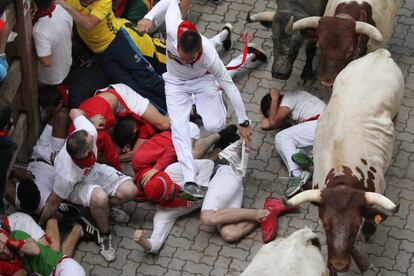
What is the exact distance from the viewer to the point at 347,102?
1064 cm

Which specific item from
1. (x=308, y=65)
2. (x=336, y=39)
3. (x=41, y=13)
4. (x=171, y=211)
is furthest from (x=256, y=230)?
(x=41, y=13)

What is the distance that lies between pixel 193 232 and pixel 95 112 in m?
1.72

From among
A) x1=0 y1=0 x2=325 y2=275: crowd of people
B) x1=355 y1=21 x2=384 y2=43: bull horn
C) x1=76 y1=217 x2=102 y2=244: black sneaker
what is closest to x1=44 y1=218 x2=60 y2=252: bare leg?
x1=0 y1=0 x2=325 y2=275: crowd of people

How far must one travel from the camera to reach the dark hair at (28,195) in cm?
1074

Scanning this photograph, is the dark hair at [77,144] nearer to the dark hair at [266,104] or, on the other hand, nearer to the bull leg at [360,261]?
the dark hair at [266,104]

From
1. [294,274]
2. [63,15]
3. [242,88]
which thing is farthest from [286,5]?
[294,274]

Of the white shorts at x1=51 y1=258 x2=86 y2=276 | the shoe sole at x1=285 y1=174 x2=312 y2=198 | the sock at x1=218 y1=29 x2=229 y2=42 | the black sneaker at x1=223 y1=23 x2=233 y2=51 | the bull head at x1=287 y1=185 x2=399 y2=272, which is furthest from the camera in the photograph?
the black sneaker at x1=223 y1=23 x2=233 y2=51

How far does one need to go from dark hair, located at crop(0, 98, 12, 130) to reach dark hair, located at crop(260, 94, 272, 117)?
3.35 metres

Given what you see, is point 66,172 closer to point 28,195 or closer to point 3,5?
point 28,195

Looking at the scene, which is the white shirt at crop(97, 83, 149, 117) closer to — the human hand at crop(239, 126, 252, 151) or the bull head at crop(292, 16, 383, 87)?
the human hand at crop(239, 126, 252, 151)

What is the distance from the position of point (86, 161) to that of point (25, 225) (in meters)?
0.90

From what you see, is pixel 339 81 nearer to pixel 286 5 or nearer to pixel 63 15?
pixel 286 5

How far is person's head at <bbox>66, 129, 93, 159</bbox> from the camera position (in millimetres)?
10359

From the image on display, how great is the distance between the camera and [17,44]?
1109 centimetres
